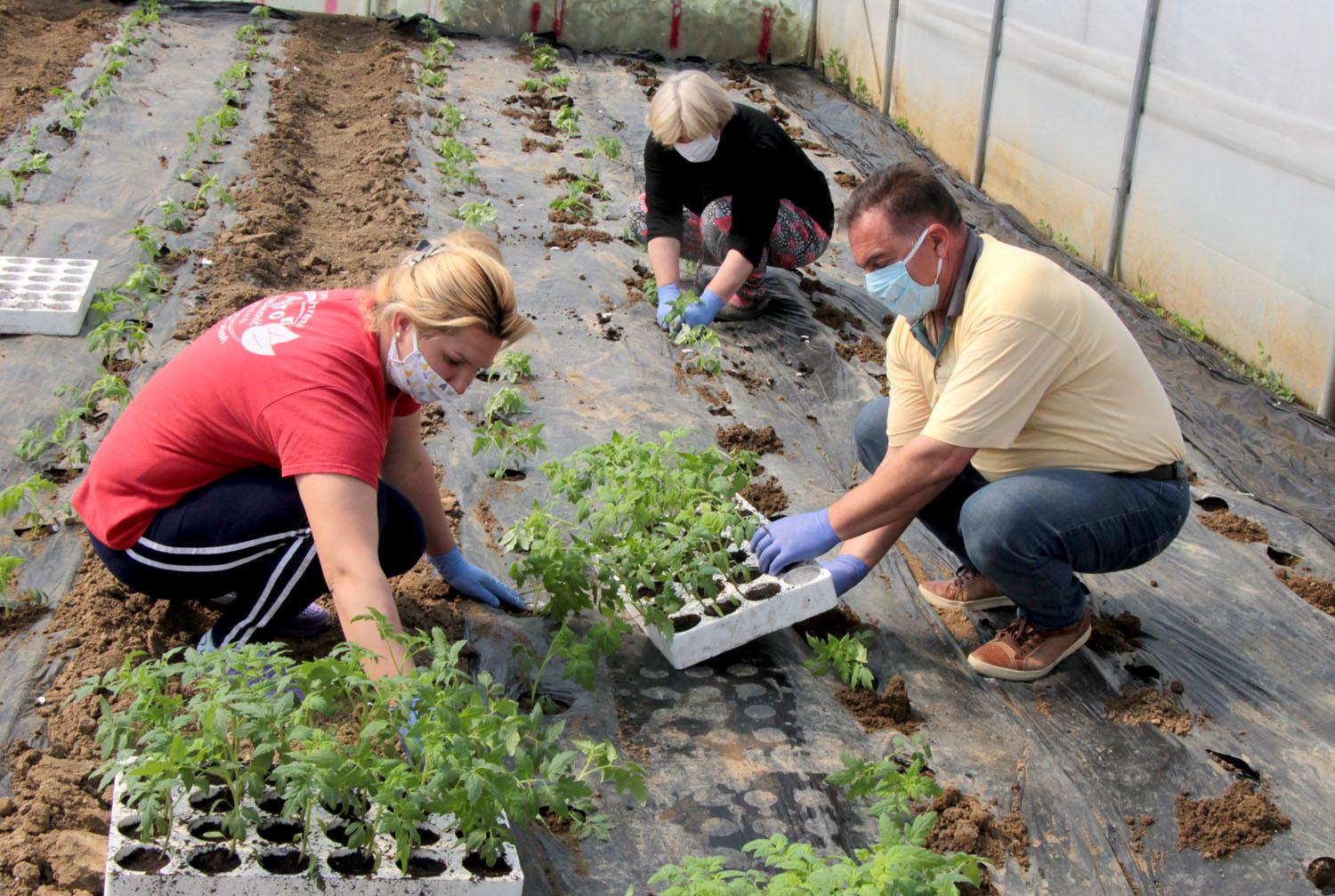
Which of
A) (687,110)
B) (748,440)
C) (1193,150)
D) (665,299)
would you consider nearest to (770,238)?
(665,299)

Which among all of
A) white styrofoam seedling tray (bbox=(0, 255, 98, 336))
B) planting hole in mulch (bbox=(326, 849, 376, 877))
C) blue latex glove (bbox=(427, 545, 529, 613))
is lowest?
blue latex glove (bbox=(427, 545, 529, 613))

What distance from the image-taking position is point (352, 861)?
197 cm

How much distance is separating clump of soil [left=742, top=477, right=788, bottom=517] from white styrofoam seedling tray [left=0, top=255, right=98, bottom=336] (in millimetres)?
2462

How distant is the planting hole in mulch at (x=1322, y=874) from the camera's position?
233 centimetres

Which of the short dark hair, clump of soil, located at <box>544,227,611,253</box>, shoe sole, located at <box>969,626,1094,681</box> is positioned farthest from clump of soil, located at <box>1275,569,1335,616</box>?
clump of soil, located at <box>544,227,611,253</box>

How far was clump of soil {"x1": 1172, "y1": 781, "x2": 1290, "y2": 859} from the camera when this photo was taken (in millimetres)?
2404

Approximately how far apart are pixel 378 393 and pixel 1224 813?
1922 mm

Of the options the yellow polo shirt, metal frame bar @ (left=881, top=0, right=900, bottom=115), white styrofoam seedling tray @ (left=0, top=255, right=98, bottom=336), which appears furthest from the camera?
metal frame bar @ (left=881, top=0, right=900, bottom=115)

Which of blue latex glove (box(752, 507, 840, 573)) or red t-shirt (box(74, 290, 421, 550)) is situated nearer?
red t-shirt (box(74, 290, 421, 550))

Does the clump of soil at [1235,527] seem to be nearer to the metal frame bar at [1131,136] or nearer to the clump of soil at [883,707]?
the clump of soil at [883,707]

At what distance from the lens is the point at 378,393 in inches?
91.6

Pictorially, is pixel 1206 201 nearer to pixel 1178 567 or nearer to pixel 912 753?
pixel 1178 567

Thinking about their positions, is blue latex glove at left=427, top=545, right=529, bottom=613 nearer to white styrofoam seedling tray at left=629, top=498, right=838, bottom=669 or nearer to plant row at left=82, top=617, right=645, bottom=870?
white styrofoam seedling tray at left=629, top=498, right=838, bottom=669

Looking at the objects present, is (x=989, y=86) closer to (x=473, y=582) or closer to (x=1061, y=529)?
(x=1061, y=529)
